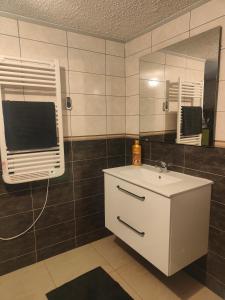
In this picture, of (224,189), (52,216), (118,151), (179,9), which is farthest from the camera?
(118,151)

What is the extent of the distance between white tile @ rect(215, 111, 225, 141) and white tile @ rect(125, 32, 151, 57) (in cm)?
91

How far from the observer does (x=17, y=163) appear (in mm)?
1526

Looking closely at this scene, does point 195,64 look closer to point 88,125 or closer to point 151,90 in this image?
point 151,90

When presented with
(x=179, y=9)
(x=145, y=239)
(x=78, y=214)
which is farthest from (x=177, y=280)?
(x=179, y=9)

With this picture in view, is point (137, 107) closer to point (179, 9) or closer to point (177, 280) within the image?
point (179, 9)

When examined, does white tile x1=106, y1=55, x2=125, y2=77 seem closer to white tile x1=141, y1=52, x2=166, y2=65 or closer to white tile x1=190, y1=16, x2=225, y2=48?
white tile x1=141, y1=52, x2=166, y2=65

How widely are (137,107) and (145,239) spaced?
1.19 metres

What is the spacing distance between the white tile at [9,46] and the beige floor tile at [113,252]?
1847 millimetres

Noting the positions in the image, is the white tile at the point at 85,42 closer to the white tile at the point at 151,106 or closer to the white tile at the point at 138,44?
the white tile at the point at 138,44

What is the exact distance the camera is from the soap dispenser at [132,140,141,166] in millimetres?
1940

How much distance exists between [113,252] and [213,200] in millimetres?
1063

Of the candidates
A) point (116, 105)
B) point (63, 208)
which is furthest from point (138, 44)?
point (63, 208)

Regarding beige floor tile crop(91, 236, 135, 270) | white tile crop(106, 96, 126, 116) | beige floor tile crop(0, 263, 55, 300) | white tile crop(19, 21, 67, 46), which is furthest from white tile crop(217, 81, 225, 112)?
beige floor tile crop(0, 263, 55, 300)

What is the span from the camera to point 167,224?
1245 mm
